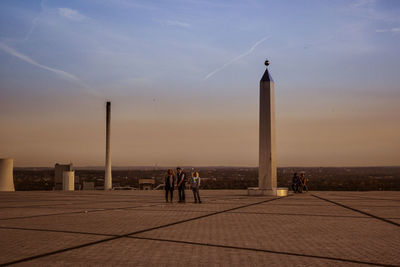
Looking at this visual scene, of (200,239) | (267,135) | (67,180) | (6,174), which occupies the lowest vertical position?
(200,239)

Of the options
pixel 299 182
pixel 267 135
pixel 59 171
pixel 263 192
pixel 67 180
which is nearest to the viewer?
pixel 267 135

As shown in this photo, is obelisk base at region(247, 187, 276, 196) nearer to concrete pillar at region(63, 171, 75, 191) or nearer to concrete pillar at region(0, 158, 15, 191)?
concrete pillar at region(63, 171, 75, 191)

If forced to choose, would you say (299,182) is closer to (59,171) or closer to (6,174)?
(59,171)

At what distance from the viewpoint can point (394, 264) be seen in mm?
6941

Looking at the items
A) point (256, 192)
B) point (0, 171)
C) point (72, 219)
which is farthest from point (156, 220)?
point (0, 171)

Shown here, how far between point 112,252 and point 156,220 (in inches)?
190

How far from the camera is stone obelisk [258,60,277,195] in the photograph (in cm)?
2461

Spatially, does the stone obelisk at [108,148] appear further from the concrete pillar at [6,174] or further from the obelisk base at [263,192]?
the obelisk base at [263,192]

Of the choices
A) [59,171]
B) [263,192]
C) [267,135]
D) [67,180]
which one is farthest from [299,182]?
[59,171]

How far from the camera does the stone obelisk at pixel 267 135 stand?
80.7 feet

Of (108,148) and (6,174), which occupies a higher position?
(108,148)

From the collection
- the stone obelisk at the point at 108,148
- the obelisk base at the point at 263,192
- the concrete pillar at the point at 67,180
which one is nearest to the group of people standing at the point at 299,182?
the obelisk base at the point at 263,192

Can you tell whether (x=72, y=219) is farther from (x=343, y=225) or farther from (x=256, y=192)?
(x=256, y=192)

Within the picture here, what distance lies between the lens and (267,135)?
80.9ft
